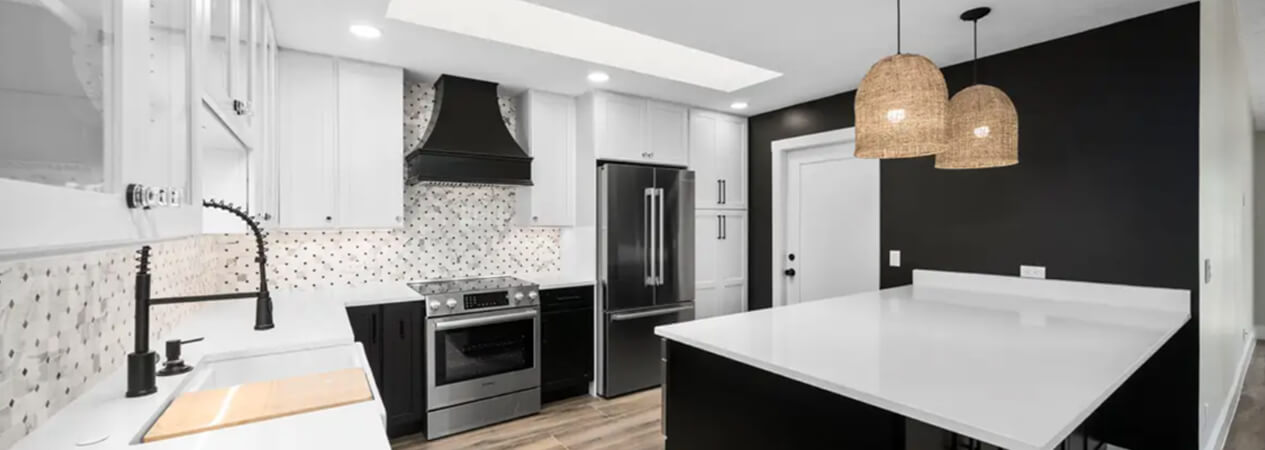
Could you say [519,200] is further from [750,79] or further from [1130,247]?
[1130,247]

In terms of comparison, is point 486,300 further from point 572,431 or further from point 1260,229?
point 1260,229

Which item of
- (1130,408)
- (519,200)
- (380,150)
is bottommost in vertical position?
(1130,408)

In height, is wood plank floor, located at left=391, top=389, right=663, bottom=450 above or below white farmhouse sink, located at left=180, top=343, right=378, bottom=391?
below

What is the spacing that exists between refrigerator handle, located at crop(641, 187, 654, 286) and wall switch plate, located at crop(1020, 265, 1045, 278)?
231 centimetres

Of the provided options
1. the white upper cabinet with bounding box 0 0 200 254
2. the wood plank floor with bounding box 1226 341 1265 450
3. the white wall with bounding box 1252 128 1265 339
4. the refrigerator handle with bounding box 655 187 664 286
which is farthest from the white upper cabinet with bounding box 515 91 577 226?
the white wall with bounding box 1252 128 1265 339

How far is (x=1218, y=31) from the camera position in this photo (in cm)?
276

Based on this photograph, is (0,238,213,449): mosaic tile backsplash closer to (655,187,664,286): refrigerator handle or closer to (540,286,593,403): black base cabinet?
(540,286,593,403): black base cabinet

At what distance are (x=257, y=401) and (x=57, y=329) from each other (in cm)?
42

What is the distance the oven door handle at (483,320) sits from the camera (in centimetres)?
306

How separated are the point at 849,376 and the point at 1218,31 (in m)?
3.19

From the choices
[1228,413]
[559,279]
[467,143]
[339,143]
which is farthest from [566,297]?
[1228,413]

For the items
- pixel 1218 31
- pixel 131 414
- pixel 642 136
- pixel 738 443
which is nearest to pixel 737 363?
pixel 738 443

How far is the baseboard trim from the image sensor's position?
9.02 ft

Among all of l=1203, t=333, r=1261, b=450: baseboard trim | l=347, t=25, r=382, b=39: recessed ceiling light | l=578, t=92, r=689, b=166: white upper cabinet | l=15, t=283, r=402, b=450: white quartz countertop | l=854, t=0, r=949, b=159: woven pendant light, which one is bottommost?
l=1203, t=333, r=1261, b=450: baseboard trim
